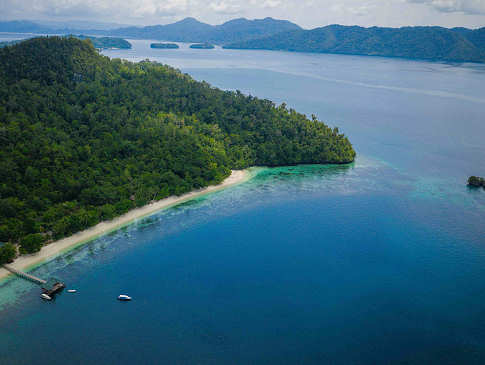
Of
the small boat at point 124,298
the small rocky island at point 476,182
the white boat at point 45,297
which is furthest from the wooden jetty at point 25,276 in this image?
the small rocky island at point 476,182

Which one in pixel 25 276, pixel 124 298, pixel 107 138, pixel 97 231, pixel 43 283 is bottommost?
pixel 124 298

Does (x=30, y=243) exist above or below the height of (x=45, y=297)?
above

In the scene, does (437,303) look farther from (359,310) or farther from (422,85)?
(422,85)

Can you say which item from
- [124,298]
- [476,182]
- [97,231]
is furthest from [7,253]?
[476,182]

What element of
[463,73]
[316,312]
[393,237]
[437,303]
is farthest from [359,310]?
[463,73]

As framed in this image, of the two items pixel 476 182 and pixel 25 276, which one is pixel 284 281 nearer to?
pixel 25 276

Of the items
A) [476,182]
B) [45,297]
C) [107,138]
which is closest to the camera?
[45,297]

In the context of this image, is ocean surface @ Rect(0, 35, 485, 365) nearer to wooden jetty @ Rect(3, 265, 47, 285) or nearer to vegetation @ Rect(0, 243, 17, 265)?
wooden jetty @ Rect(3, 265, 47, 285)
